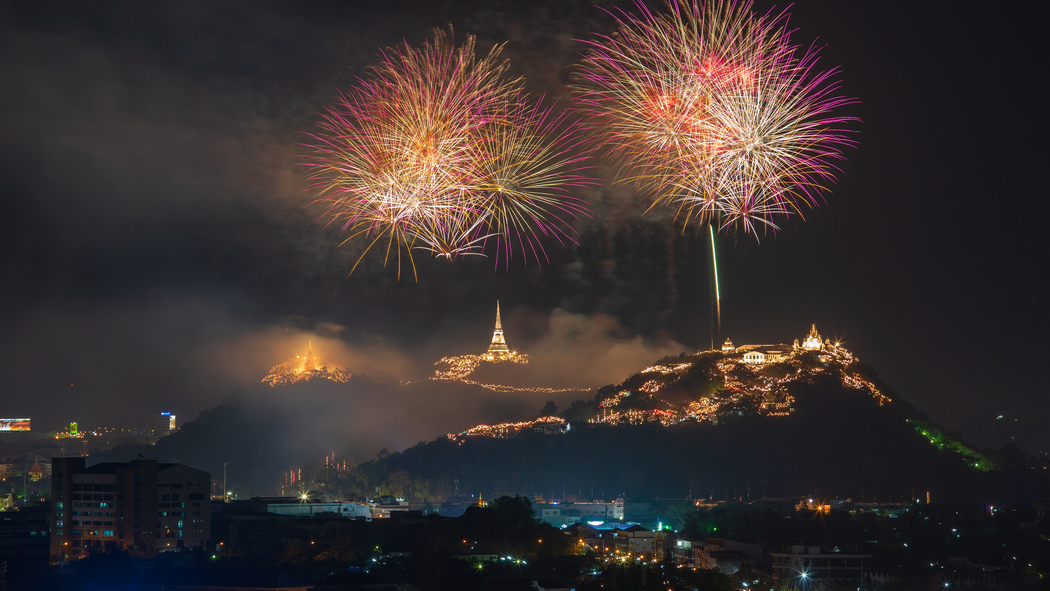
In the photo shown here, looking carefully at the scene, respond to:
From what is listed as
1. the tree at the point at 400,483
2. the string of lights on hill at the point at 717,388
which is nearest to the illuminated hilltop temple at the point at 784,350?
the string of lights on hill at the point at 717,388

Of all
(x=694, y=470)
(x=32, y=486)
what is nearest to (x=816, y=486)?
(x=694, y=470)

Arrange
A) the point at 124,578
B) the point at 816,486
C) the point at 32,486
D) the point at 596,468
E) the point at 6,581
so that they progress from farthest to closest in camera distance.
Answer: the point at 32,486, the point at 596,468, the point at 816,486, the point at 6,581, the point at 124,578

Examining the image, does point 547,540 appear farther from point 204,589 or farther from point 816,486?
point 816,486

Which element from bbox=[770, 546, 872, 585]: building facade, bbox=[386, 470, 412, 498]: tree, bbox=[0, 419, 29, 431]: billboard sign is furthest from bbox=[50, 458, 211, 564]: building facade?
bbox=[0, 419, 29, 431]: billboard sign

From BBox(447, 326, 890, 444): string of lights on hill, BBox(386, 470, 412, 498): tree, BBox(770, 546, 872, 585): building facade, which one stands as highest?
BBox(447, 326, 890, 444): string of lights on hill

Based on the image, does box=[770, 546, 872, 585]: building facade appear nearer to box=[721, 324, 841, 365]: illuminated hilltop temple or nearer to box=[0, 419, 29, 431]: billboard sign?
box=[721, 324, 841, 365]: illuminated hilltop temple

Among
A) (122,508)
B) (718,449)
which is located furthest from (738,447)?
(122,508)
